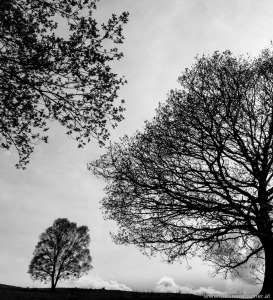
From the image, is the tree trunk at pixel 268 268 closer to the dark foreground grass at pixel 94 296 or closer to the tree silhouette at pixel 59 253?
the dark foreground grass at pixel 94 296

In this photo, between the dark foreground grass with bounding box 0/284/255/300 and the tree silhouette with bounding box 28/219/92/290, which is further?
the tree silhouette with bounding box 28/219/92/290

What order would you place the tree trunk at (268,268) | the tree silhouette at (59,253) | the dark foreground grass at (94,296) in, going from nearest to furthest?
the tree trunk at (268,268) → the dark foreground grass at (94,296) → the tree silhouette at (59,253)

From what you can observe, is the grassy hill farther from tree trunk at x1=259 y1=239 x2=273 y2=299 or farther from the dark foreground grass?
tree trunk at x1=259 y1=239 x2=273 y2=299

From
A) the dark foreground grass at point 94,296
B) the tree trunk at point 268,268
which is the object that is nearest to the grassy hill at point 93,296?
the dark foreground grass at point 94,296

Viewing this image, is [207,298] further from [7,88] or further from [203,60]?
[7,88]

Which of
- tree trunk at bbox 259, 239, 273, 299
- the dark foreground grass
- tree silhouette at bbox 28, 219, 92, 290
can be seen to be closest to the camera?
tree trunk at bbox 259, 239, 273, 299

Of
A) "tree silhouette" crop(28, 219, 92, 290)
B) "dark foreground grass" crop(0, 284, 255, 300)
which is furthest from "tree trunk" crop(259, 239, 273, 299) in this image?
"tree silhouette" crop(28, 219, 92, 290)

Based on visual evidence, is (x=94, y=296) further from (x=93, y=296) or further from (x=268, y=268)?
(x=268, y=268)

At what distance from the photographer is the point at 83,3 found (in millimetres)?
10664

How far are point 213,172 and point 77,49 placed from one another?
9.99 meters

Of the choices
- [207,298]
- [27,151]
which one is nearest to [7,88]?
[27,151]

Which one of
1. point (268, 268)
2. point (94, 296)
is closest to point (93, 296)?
point (94, 296)

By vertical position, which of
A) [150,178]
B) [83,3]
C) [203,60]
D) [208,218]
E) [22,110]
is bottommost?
[208,218]

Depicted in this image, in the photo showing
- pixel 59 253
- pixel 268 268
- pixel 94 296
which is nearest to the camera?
pixel 268 268
